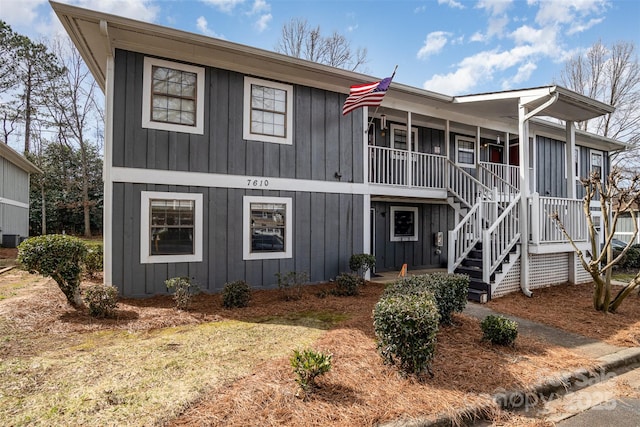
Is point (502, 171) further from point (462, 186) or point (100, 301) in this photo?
point (100, 301)

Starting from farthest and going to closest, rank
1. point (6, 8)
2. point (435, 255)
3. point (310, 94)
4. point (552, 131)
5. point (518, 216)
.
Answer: point (6, 8) → point (552, 131) → point (435, 255) → point (310, 94) → point (518, 216)

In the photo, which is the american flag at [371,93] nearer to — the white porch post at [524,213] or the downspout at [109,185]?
the white porch post at [524,213]

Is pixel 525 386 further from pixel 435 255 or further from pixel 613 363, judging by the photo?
pixel 435 255

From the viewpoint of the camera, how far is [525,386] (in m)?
A: 3.36

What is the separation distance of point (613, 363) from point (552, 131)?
11.9 metres

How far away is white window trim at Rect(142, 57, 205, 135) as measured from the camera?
271 inches

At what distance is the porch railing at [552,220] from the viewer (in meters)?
7.79

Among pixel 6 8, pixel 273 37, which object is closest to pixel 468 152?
pixel 273 37

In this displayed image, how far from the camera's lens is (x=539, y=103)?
310 inches

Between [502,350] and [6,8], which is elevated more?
[6,8]

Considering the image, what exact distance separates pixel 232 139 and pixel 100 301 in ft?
13.4

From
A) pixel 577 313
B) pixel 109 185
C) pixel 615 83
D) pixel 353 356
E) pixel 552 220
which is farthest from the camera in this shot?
pixel 615 83

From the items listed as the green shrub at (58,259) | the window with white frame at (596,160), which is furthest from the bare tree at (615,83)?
the green shrub at (58,259)

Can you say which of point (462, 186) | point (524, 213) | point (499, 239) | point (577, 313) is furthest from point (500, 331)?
point (462, 186)
